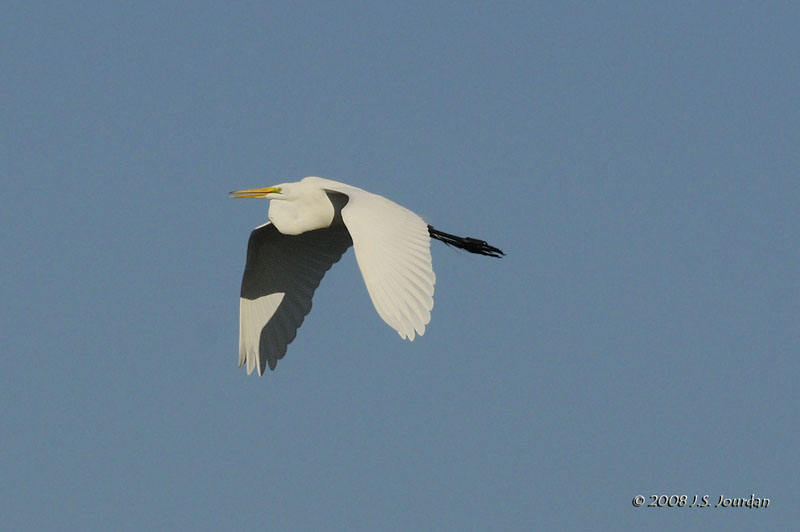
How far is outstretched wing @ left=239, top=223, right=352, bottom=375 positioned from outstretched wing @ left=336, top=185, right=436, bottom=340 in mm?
3205

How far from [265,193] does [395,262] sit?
137 inches

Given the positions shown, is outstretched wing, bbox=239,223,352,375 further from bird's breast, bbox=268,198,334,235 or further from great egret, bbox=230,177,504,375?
bird's breast, bbox=268,198,334,235

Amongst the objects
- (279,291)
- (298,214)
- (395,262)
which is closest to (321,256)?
(279,291)

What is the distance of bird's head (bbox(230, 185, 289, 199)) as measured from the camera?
11961 millimetres

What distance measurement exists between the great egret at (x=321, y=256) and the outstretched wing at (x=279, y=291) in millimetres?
11

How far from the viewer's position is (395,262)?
8.84 meters

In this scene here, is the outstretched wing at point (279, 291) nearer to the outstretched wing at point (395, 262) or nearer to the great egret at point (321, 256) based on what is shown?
the great egret at point (321, 256)

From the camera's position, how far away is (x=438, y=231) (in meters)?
12.6

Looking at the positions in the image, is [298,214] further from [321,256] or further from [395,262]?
[395,262]

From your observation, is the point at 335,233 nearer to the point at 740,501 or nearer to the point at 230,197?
the point at 230,197

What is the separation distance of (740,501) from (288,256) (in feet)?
18.1

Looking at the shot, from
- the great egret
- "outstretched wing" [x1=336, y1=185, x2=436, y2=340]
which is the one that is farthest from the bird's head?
"outstretched wing" [x1=336, y1=185, x2=436, y2=340]

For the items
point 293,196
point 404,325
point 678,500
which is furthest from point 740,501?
point 293,196

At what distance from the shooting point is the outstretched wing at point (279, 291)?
13133 millimetres
